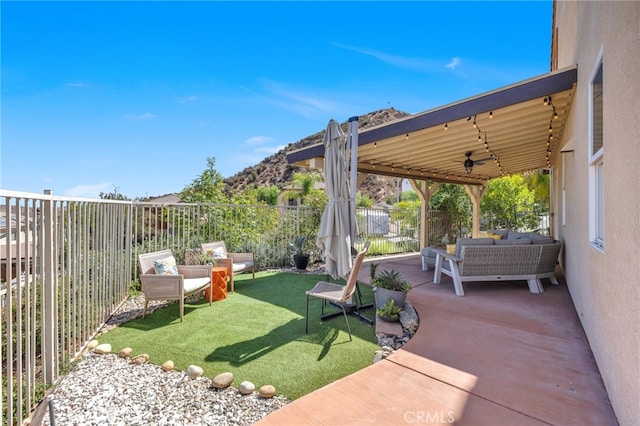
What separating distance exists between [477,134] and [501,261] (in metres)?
2.65

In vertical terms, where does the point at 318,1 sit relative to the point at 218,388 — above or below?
above

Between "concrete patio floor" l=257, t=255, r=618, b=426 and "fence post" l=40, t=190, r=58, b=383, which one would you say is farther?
"fence post" l=40, t=190, r=58, b=383

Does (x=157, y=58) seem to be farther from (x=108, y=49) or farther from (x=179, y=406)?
(x=179, y=406)

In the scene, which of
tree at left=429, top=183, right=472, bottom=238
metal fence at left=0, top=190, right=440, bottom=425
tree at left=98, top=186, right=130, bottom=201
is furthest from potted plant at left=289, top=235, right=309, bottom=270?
tree at left=429, top=183, right=472, bottom=238

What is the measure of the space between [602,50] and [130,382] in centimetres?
497

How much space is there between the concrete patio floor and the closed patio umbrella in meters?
1.51

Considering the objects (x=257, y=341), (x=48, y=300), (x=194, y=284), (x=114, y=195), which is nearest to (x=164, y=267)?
(x=194, y=284)

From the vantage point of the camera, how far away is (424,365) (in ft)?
9.21

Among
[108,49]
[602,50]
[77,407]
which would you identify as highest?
[108,49]

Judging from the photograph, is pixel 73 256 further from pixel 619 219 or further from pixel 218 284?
pixel 619 219

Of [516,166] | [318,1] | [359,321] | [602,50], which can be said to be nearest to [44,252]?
[359,321]

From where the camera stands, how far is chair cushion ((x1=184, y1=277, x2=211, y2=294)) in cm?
450

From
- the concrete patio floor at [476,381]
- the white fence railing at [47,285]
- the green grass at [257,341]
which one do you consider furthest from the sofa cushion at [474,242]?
the white fence railing at [47,285]

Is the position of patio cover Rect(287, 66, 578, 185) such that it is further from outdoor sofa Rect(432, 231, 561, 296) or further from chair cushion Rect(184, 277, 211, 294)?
chair cushion Rect(184, 277, 211, 294)
